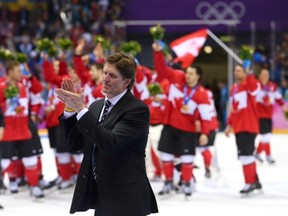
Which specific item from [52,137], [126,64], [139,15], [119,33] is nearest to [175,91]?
[52,137]

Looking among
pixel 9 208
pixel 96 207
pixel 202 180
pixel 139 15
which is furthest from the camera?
pixel 139 15

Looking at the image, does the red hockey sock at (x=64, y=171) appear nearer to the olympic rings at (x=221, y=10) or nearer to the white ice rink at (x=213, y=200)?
the white ice rink at (x=213, y=200)

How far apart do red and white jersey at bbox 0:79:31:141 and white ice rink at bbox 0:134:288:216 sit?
2.57 ft

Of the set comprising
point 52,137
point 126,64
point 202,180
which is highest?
point 126,64

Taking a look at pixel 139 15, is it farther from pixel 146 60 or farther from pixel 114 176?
pixel 114 176

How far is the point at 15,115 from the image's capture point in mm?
8641

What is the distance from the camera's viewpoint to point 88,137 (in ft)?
13.6

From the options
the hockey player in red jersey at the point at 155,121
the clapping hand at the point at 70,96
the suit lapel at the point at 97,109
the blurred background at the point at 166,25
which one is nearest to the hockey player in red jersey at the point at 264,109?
the hockey player in red jersey at the point at 155,121

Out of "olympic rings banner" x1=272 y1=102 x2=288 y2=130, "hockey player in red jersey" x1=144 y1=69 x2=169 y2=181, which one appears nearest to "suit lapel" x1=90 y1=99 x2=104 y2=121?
"hockey player in red jersey" x1=144 y1=69 x2=169 y2=181

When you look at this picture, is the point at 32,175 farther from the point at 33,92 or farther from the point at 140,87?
the point at 140,87

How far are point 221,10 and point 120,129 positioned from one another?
1723cm

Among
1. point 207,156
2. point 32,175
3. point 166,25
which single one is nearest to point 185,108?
point 207,156

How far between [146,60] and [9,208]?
33.0 ft

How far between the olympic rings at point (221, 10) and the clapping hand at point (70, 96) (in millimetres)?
17098
